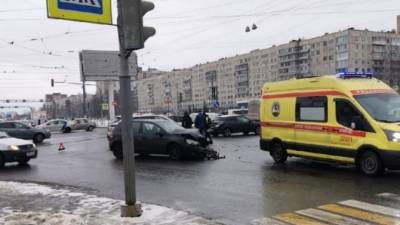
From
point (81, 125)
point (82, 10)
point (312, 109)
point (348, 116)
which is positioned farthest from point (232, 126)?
point (81, 125)

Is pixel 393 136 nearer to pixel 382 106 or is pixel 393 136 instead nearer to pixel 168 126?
pixel 382 106

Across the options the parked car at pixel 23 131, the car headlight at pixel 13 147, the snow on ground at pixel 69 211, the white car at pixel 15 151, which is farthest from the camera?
the parked car at pixel 23 131

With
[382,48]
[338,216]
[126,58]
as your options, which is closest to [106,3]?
[126,58]

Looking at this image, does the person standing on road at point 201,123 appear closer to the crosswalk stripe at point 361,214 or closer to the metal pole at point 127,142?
the crosswalk stripe at point 361,214

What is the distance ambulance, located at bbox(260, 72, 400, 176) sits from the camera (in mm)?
11570

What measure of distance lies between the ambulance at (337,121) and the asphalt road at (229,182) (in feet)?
1.39

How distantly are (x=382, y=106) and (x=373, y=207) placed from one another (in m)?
4.43

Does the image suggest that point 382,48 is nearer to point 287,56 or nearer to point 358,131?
point 287,56

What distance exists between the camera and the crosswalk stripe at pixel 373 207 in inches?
310

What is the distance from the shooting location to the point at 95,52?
2319 inches

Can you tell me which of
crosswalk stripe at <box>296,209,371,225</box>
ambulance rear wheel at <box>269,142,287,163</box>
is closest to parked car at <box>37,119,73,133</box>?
ambulance rear wheel at <box>269,142,287,163</box>

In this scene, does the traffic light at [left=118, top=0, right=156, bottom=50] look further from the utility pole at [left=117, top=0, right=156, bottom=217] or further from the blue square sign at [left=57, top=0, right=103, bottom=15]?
the blue square sign at [left=57, top=0, right=103, bottom=15]

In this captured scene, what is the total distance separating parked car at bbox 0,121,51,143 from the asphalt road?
1599cm

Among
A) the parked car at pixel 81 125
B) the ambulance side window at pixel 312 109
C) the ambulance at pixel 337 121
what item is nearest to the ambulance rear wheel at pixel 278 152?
the ambulance at pixel 337 121
